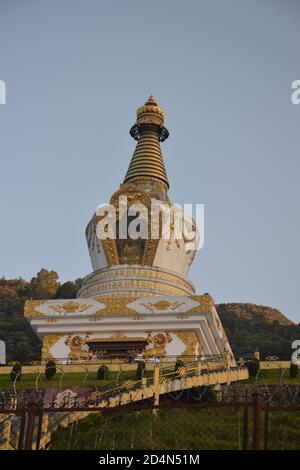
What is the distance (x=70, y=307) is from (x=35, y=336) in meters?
20.9

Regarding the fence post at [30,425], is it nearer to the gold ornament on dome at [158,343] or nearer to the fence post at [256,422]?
the fence post at [256,422]

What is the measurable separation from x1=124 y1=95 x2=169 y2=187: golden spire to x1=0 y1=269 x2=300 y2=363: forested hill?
13911 mm

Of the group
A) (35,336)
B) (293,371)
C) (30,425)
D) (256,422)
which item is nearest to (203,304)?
(293,371)

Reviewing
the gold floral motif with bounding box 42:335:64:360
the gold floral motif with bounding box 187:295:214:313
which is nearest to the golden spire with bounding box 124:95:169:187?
the gold floral motif with bounding box 187:295:214:313

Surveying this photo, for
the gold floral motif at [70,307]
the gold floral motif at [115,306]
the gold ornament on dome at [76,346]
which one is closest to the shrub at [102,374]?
the gold ornament on dome at [76,346]

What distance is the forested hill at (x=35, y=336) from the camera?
4688 cm

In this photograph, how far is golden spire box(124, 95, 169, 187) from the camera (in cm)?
4225

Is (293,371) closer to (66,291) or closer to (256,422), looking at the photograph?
(256,422)

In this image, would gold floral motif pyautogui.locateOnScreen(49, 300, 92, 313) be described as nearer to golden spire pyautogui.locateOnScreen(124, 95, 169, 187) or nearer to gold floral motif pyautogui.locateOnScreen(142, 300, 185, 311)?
gold floral motif pyautogui.locateOnScreen(142, 300, 185, 311)

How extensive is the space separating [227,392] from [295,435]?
638 centimetres

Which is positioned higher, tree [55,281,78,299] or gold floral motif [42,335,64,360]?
tree [55,281,78,299]

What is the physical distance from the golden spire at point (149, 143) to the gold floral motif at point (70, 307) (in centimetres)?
1343

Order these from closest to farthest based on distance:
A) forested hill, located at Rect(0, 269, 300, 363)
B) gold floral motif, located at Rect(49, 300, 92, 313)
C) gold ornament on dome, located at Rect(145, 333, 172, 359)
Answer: gold ornament on dome, located at Rect(145, 333, 172, 359)
gold floral motif, located at Rect(49, 300, 92, 313)
forested hill, located at Rect(0, 269, 300, 363)

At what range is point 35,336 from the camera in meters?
50.2
